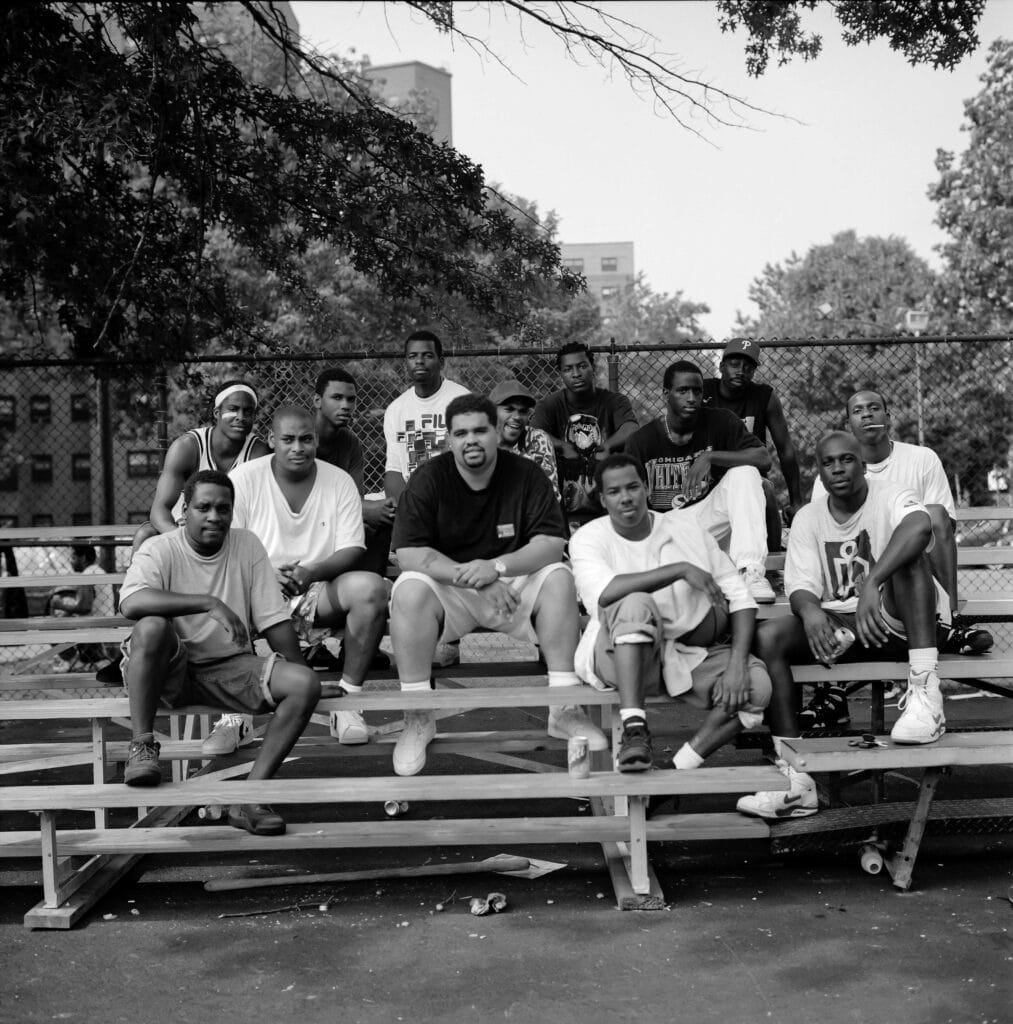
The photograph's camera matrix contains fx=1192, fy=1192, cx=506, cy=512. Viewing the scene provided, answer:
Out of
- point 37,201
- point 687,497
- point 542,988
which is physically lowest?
point 542,988

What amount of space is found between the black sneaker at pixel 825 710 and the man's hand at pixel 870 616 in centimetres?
80

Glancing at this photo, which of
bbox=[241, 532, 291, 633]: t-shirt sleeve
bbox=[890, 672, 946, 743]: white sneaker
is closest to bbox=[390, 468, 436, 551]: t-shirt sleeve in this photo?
bbox=[241, 532, 291, 633]: t-shirt sleeve

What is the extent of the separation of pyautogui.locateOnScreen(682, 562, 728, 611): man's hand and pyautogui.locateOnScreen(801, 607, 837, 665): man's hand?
15.0 inches

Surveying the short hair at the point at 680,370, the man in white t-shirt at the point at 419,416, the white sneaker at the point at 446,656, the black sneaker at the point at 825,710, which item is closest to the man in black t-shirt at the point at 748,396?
the short hair at the point at 680,370

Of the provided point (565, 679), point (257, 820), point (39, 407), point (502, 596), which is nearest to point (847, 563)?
point (565, 679)

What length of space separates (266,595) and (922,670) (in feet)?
9.10

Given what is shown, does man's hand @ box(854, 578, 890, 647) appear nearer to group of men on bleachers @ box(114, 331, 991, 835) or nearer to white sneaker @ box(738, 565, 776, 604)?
group of men on bleachers @ box(114, 331, 991, 835)

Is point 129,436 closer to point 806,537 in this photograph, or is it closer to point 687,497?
point 687,497

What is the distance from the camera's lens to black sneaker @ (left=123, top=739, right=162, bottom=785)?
4.54m

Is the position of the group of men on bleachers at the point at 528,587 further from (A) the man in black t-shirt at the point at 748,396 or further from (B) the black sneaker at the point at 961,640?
(A) the man in black t-shirt at the point at 748,396

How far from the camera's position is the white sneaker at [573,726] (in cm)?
518

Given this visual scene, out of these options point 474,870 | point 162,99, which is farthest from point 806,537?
Answer: point 162,99

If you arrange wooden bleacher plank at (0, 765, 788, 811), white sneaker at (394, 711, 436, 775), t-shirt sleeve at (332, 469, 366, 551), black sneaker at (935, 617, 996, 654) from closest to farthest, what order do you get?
wooden bleacher plank at (0, 765, 788, 811)
white sneaker at (394, 711, 436, 775)
black sneaker at (935, 617, 996, 654)
t-shirt sleeve at (332, 469, 366, 551)

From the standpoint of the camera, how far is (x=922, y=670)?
495cm
